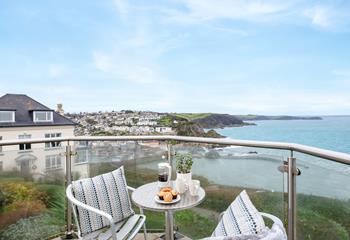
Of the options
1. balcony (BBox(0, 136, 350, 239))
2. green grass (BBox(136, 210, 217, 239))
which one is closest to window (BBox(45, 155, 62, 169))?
balcony (BBox(0, 136, 350, 239))

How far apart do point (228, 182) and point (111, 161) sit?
4.65ft

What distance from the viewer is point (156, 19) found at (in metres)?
9.48

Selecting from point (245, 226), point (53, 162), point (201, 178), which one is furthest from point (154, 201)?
point (53, 162)

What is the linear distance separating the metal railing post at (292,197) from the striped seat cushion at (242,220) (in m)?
0.75

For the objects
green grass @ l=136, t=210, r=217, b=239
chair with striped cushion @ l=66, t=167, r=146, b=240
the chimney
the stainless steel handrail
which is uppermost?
the chimney

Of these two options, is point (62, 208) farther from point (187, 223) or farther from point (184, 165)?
point (184, 165)

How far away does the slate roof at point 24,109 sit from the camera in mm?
21750

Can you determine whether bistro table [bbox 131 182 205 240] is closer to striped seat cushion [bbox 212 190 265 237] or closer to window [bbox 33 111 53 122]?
striped seat cushion [bbox 212 190 265 237]

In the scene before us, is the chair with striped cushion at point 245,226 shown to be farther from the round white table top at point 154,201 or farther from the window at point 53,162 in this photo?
the window at point 53,162

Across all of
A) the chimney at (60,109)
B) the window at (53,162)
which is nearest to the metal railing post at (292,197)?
the window at (53,162)

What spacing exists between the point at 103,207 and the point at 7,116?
22.6 metres

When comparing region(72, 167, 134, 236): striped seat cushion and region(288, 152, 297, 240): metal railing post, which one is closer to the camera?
region(288, 152, 297, 240): metal railing post

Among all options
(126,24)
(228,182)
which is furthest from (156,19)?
(228,182)

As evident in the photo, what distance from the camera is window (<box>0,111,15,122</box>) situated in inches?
815
